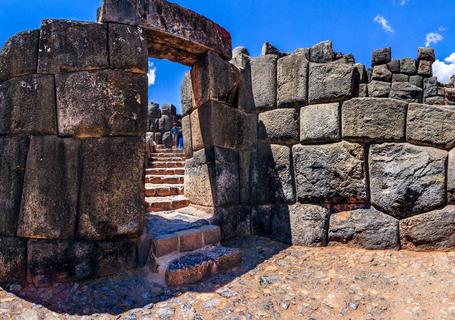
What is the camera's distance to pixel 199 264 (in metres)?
2.91

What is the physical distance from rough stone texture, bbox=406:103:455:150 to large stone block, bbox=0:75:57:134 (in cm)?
358

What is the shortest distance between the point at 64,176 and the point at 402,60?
30.0ft

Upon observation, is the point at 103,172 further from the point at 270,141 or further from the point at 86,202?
the point at 270,141

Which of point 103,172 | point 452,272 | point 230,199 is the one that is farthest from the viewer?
point 230,199

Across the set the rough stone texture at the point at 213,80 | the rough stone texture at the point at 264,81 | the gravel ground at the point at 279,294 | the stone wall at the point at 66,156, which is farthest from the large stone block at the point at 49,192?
the rough stone texture at the point at 264,81

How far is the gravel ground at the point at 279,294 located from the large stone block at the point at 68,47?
1969mm

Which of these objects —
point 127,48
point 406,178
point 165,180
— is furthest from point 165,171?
point 406,178

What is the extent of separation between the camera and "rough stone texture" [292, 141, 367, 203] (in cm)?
345

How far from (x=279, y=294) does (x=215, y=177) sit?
5.28 ft

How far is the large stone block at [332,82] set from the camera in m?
3.52

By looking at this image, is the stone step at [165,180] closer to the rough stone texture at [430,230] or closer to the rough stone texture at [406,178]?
the rough stone texture at [406,178]

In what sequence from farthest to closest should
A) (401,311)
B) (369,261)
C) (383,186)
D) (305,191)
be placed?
(305,191) → (383,186) → (369,261) → (401,311)

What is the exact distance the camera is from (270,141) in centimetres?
406

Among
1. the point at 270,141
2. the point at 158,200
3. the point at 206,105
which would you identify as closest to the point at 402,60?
the point at 270,141
